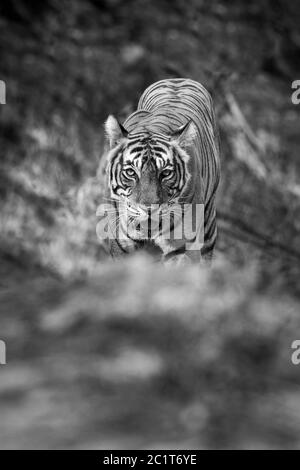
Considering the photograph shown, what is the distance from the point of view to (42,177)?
7.20 m

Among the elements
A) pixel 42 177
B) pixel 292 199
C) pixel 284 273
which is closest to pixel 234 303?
pixel 284 273

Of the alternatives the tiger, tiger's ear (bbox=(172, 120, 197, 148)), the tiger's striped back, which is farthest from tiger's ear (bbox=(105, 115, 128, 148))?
tiger's ear (bbox=(172, 120, 197, 148))

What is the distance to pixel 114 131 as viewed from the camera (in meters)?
4.23

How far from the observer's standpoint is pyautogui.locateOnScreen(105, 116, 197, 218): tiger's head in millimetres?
4191

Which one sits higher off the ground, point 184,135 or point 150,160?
point 184,135

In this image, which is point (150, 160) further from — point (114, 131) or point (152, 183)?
point (114, 131)

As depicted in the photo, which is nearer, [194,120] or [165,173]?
[165,173]

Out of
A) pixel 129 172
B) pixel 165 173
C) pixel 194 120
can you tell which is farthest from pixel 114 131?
pixel 194 120

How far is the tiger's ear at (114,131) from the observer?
4.13 m

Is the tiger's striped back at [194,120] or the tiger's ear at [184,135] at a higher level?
the tiger's striped back at [194,120]

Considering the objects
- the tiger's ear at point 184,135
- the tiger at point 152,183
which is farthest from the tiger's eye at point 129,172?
the tiger's ear at point 184,135

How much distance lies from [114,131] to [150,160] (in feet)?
0.87

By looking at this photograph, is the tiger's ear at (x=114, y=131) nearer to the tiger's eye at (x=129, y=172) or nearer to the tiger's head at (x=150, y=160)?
the tiger's head at (x=150, y=160)

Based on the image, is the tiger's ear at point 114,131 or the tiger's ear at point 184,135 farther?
the tiger's ear at point 184,135
